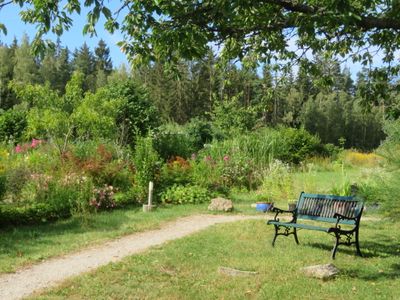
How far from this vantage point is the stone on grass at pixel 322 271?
6.32 meters

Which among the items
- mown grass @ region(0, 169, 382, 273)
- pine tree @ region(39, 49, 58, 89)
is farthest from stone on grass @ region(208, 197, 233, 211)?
pine tree @ region(39, 49, 58, 89)

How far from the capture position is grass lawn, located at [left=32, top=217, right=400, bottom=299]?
569 cm

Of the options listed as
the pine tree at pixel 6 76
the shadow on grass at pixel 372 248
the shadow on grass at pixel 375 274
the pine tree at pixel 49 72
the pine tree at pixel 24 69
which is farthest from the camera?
the pine tree at pixel 49 72

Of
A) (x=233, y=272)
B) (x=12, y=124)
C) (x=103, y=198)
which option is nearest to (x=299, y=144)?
(x=12, y=124)

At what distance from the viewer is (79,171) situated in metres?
11.7

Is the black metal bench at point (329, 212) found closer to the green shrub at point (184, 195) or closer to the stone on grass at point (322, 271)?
the stone on grass at point (322, 271)

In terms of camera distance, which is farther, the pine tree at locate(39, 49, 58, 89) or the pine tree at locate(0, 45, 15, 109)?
the pine tree at locate(39, 49, 58, 89)

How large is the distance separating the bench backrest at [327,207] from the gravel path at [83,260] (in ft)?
7.16

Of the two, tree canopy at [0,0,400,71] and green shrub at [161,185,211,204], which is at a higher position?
tree canopy at [0,0,400,71]

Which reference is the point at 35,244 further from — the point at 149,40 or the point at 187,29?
the point at 187,29

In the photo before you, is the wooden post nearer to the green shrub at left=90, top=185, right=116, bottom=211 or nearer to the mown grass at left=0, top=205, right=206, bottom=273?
the mown grass at left=0, top=205, right=206, bottom=273

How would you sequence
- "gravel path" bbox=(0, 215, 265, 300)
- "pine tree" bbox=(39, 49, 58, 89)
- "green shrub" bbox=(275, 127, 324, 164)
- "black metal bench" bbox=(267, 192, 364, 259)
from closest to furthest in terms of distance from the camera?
"gravel path" bbox=(0, 215, 265, 300) < "black metal bench" bbox=(267, 192, 364, 259) < "green shrub" bbox=(275, 127, 324, 164) < "pine tree" bbox=(39, 49, 58, 89)

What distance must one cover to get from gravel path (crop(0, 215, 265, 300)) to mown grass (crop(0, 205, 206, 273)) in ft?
0.76

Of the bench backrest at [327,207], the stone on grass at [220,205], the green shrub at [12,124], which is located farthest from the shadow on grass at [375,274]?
the green shrub at [12,124]
